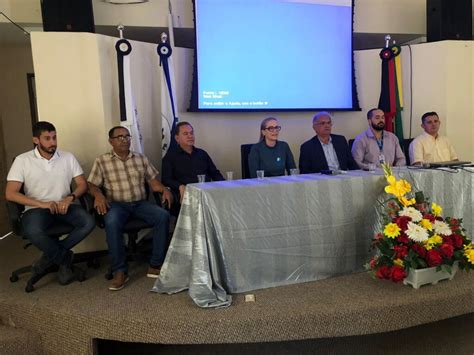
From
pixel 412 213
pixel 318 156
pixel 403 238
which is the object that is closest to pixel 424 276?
pixel 403 238

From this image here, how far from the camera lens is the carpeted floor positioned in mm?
1921

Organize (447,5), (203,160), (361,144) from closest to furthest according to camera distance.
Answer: (203,160)
(361,144)
(447,5)

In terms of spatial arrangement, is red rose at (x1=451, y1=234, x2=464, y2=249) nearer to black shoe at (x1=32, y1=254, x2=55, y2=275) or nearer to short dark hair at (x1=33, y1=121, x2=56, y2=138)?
black shoe at (x1=32, y1=254, x2=55, y2=275)

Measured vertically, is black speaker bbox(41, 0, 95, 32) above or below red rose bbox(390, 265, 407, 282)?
above

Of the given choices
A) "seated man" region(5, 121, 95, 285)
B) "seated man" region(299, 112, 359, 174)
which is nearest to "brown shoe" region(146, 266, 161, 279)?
"seated man" region(5, 121, 95, 285)

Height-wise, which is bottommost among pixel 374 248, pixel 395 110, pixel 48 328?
pixel 48 328

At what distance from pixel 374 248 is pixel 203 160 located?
1525 millimetres

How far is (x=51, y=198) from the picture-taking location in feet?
8.97

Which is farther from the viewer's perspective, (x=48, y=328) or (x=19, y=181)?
(x=19, y=181)

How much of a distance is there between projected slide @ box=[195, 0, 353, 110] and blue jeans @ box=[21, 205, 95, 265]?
1.70 m

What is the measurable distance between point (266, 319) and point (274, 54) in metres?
2.84

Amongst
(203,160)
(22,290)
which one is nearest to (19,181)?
(22,290)

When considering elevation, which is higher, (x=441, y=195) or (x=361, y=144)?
(x=361, y=144)

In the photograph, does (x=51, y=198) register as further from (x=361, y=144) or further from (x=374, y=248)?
(x=361, y=144)
